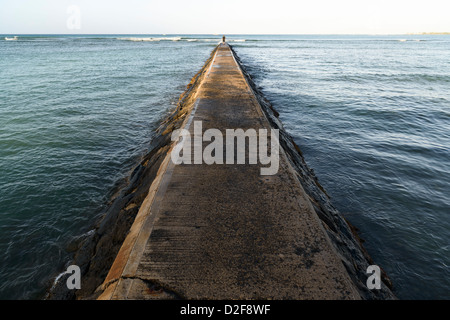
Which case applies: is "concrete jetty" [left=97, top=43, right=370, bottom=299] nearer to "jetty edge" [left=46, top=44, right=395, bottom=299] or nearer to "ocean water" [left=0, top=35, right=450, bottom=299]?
"jetty edge" [left=46, top=44, right=395, bottom=299]

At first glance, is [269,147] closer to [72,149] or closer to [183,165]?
[183,165]

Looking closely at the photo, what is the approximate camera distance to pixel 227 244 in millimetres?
2602

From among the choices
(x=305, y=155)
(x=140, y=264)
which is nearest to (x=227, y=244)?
(x=140, y=264)

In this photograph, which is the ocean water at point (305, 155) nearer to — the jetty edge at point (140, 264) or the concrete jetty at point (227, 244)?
the jetty edge at point (140, 264)

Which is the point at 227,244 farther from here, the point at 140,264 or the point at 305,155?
the point at 305,155

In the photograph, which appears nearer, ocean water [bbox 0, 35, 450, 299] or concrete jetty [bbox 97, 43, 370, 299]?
concrete jetty [bbox 97, 43, 370, 299]

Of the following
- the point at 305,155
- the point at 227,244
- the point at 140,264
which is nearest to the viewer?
the point at 140,264

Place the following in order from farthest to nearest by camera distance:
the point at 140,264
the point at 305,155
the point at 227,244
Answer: the point at 305,155 < the point at 227,244 < the point at 140,264

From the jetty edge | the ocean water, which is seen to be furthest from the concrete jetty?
the ocean water

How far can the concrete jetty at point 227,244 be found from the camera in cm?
218

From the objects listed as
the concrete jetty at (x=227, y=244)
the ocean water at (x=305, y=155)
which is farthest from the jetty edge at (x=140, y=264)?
the ocean water at (x=305, y=155)

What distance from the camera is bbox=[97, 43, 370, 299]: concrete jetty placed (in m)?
2.18

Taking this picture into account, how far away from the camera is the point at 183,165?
417cm
